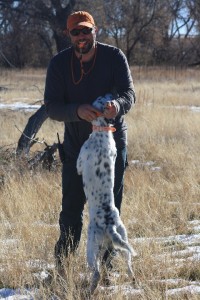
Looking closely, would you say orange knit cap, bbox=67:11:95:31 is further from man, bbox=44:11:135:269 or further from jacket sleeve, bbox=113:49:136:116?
jacket sleeve, bbox=113:49:136:116

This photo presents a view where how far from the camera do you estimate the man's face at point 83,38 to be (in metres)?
4.00

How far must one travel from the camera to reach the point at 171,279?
421 centimetres

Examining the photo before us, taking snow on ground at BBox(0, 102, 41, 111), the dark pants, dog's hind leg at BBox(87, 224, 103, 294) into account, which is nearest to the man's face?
the dark pants

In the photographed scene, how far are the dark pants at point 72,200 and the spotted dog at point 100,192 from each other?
25cm

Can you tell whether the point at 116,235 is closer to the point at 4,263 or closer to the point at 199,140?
the point at 4,263

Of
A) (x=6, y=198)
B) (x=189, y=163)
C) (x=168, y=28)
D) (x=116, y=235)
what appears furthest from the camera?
(x=168, y=28)

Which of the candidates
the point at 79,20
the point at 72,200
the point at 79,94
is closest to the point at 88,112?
the point at 79,94

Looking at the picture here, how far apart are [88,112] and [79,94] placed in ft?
1.09

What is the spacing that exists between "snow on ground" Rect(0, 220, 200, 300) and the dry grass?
0.06ft

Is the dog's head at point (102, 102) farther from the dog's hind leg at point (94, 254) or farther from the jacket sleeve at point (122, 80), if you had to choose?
the dog's hind leg at point (94, 254)

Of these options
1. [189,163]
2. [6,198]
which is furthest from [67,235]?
[189,163]

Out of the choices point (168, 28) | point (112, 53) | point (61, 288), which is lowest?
point (61, 288)

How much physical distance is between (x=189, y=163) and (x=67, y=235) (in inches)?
153

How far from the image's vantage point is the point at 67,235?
436 cm
